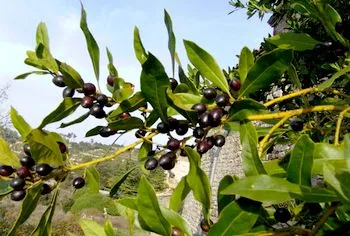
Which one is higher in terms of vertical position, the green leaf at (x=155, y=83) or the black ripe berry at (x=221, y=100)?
the green leaf at (x=155, y=83)

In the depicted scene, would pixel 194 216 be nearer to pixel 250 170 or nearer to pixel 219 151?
pixel 219 151

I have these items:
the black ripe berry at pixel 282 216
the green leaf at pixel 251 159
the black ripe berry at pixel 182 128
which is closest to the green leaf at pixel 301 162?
the green leaf at pixel 251 159

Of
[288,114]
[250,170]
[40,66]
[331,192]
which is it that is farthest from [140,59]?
[331,192]

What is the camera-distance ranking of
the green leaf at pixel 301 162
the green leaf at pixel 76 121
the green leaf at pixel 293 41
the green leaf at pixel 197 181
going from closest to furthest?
the green leaf at pixel 301 162, the green leaf at pixel 197 181, the green leaf at pixel 76 121, the green leaf at pixel 293 41

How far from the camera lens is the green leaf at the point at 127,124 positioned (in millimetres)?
1044

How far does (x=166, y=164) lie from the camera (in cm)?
95

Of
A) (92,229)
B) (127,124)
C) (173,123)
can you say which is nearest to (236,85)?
(173,123)

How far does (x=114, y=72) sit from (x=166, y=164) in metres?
0.39

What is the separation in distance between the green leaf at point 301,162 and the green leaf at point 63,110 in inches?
21.8

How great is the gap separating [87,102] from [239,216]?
1.67ft

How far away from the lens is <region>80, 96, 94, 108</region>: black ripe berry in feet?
3.56

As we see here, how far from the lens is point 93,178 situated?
1104mm

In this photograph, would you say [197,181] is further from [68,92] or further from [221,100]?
[68,92]

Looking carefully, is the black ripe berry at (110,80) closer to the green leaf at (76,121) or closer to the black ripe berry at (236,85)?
the green leaf at (76,121)
